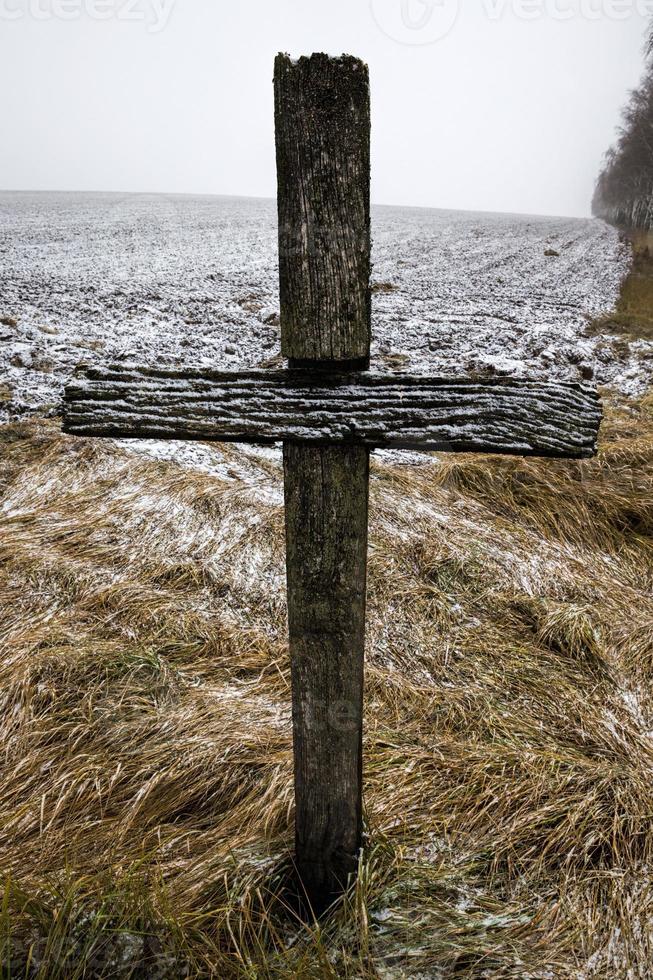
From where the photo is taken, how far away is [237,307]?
8.55 meters

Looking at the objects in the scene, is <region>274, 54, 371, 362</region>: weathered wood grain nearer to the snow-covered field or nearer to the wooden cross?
the wooden cross

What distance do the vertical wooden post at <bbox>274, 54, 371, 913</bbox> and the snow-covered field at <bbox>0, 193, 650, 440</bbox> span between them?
24.2 inches

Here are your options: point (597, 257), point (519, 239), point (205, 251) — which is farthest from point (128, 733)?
point (519, 239)

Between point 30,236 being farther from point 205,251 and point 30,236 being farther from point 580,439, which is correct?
point 580,439

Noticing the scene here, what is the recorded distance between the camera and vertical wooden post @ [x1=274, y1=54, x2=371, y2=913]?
38.8 inches

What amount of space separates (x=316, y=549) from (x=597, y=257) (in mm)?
20710

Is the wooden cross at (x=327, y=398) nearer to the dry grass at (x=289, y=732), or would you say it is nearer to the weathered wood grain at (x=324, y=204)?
the weathered wood grain at (x=324, y=204)

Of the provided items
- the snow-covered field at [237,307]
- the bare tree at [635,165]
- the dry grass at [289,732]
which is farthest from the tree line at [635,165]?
the dry grass at [289,732]

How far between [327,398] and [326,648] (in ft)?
2.06

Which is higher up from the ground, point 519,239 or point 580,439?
point 519,239

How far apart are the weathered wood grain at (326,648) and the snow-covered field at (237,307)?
2.06ft

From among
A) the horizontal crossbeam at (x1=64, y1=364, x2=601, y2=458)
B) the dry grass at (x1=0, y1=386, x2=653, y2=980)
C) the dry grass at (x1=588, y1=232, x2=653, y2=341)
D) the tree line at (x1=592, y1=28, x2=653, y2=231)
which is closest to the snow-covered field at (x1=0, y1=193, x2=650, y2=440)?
the dry grass at (x1=588, y1=232, x2=653, y2=341)

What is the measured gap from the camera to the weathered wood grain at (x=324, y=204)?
968mm

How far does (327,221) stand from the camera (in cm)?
104
